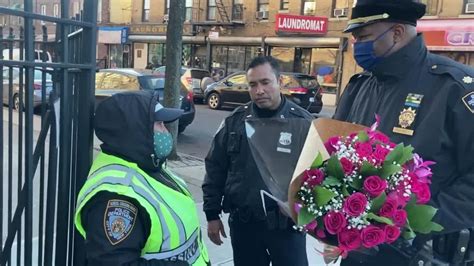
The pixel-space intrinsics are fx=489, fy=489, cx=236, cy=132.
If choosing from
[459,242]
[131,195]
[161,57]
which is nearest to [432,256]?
[459,242]

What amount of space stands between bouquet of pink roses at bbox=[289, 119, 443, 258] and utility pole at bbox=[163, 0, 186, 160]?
19.4 ft

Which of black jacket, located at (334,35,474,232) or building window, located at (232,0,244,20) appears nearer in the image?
black jacket, located at (334,35,474,232)

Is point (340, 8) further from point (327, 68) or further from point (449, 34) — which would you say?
point (449, 34)

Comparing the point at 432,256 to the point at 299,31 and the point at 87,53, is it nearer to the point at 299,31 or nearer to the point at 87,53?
the point at 87,53

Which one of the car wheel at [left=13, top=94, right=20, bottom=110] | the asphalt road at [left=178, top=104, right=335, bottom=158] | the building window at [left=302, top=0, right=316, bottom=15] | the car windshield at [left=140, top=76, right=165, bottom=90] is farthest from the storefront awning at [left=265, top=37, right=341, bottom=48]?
the car wheel at [left=13, top=94, right=20, bottom=110]

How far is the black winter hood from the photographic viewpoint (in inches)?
79.2

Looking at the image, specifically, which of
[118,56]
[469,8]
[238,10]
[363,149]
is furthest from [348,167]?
[118,56]

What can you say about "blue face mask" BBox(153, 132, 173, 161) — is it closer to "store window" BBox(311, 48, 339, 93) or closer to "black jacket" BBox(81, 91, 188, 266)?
"black jacket" BBox(81, 91, 188, 266)

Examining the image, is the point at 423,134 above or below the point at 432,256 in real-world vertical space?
above

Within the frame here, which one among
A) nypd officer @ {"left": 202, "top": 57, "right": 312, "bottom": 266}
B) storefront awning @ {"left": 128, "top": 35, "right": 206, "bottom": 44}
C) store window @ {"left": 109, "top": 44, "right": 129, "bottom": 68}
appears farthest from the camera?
store window @ {"left": 109, "top": 44, "right": 129, "bottom": 68}

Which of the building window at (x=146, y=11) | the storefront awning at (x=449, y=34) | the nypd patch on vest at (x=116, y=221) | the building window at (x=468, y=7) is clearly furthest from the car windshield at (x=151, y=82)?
the building window at (x=146, y=11)

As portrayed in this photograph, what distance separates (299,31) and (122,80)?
12.5 metres

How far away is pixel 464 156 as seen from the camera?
2.00 m

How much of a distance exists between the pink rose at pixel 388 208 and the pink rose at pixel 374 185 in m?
0.04
